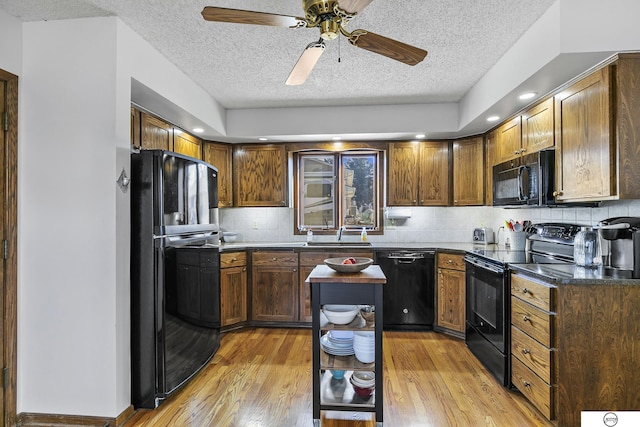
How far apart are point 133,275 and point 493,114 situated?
10.5 feet

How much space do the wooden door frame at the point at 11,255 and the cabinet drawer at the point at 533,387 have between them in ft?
10.3

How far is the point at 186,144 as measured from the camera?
12.3 feet

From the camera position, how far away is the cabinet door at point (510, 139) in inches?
124

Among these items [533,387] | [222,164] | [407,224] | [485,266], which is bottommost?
[533,387]

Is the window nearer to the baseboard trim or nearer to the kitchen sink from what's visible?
the kitchen sink

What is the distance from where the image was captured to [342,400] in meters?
2.15

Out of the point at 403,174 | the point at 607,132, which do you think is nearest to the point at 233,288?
the point at 403,174

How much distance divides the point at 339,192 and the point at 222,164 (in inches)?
58.2

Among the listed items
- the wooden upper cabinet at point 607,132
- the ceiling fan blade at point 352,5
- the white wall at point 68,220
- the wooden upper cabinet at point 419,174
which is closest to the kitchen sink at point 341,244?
the wooden upper cabinet at point 419,174

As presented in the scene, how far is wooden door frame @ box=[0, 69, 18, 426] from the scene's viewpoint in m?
2.14

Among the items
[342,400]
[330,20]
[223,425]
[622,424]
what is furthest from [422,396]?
[330,20]

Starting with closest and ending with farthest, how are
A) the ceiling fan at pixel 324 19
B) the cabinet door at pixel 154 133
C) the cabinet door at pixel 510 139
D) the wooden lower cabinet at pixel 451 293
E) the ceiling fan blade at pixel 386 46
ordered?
the ceiling fan at pixel 324 19 < the ceiling fan blade at pixel 386 46 < the cabinet door at pixel 154 133 < the cabinet door at pixel 510 139 < the wooden lower cabinet at pixel 451 293

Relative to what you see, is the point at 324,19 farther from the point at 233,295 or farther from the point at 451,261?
the point at 233,295

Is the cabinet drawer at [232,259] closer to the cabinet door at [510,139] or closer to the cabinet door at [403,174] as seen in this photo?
the cabinet door at [403,174]
